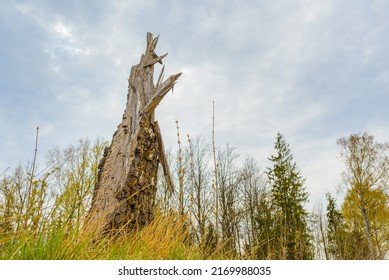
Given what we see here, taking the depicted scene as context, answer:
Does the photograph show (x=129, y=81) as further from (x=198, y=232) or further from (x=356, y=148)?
(x=356, y=148)

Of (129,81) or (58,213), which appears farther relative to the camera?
(129,81)

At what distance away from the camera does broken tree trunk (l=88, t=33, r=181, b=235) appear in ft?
14.5

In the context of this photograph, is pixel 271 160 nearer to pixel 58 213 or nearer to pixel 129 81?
pixel 129 81

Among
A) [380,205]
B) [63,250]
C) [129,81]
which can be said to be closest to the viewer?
[63,250]

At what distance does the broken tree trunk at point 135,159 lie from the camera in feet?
14.5

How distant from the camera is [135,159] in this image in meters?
4.91

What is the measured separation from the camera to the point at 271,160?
26.3m

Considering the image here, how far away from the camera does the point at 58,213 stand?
252 centimetres

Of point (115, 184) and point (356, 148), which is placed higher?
point (356, 148)
